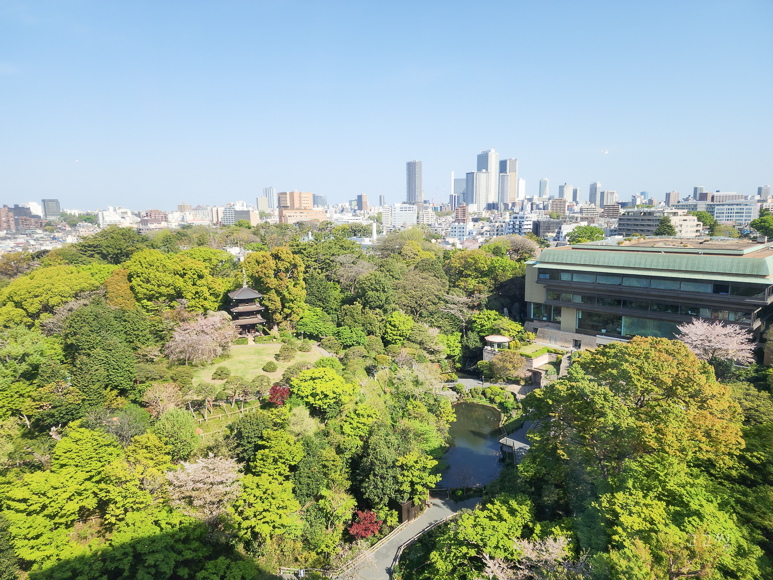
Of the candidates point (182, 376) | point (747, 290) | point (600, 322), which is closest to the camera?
point (182, 376)

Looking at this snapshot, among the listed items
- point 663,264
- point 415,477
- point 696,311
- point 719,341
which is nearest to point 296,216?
point 663,264

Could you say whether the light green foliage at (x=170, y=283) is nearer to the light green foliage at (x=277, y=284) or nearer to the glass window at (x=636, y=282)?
the light green foliage at (x=277, y=284)

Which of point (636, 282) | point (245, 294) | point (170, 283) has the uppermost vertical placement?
point (170, 283)

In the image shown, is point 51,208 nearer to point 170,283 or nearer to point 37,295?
point 37,295

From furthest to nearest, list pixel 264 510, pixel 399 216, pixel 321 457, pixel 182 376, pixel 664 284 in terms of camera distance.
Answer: pixel 399 216 < pixel 664 284 < pixel 182 376 < pixel 321 457 < pixel 264 510

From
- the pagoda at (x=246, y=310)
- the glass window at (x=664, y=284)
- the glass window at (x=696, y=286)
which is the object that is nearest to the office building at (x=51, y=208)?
the pagoda at (x=246, y=310)

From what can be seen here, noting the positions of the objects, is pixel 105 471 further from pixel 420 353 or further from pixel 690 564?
pixel 420 353
